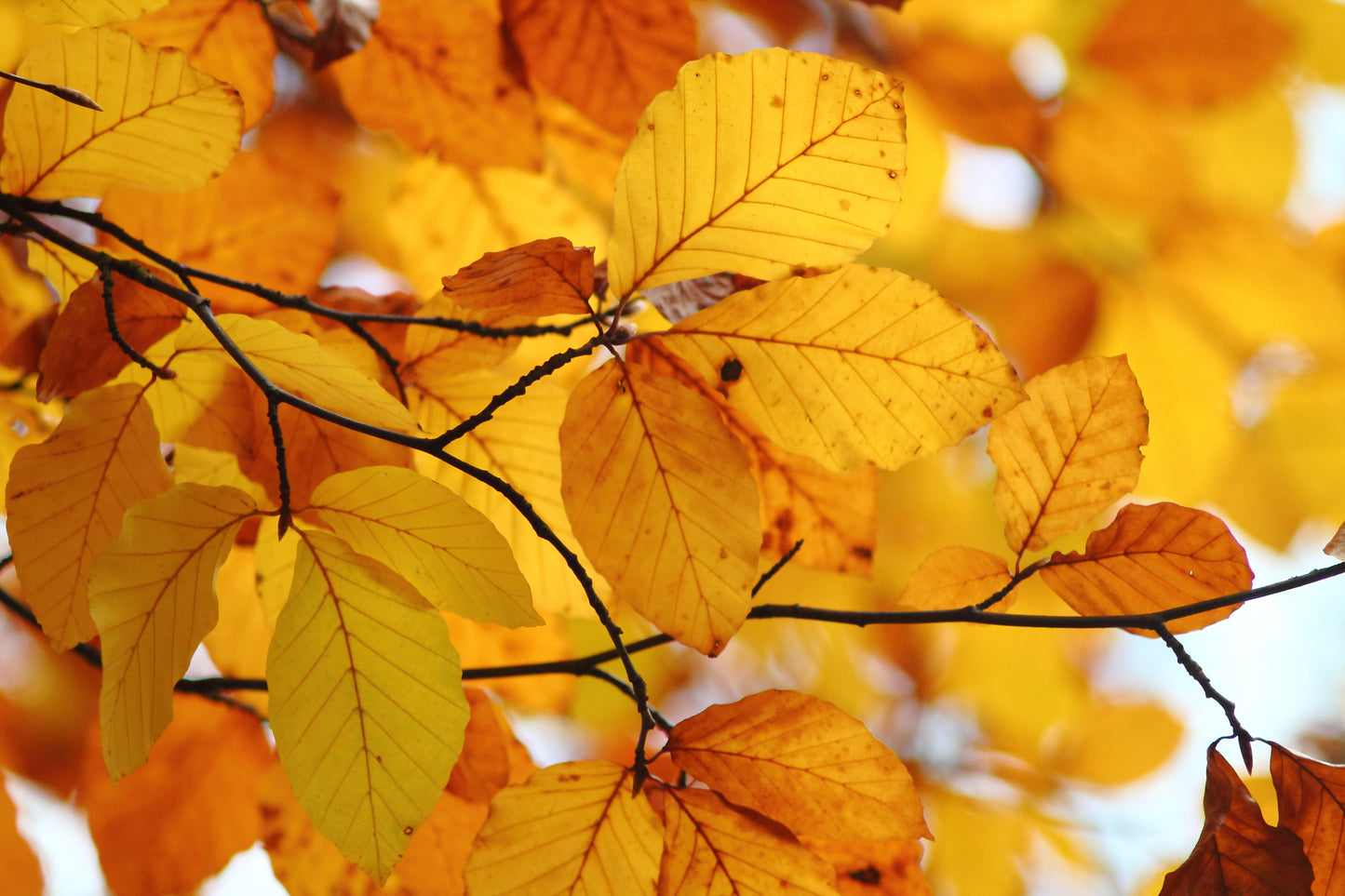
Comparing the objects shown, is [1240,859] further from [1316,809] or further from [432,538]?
[432,538]

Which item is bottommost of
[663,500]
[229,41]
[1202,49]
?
[663,500]

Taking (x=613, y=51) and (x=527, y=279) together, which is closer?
(x=527, y=279)

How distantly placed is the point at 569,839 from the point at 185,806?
384 mm

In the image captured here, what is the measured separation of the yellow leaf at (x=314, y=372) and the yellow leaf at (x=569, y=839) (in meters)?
0.14

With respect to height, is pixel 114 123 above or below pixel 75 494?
above

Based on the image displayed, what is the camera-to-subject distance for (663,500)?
0.96 ft

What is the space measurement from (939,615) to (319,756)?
0.70 feet

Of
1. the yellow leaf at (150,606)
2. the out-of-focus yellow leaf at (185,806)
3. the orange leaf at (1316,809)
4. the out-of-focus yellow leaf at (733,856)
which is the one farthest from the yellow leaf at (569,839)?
the out-of-focus yellow leaf at (185,806)

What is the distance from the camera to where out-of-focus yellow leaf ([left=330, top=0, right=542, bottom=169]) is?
51 centimetres

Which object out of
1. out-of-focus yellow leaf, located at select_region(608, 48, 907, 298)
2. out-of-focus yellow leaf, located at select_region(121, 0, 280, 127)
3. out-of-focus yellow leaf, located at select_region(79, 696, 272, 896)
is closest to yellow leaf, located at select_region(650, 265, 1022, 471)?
out-of-focus yellow leaf, located at select_region(608, 48, 907, 298)

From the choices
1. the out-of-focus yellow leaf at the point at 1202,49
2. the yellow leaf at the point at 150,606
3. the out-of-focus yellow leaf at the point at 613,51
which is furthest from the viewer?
the out-of-focus yellow leaf at the point at 1202,49

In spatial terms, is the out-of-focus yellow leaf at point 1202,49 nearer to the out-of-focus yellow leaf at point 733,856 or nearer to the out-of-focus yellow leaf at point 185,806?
the out-of-focus yellow leaf at point 733,856

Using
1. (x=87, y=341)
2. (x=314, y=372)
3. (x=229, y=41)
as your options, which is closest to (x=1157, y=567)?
(x=314, y=372)

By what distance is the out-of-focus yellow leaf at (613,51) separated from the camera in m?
0.48
